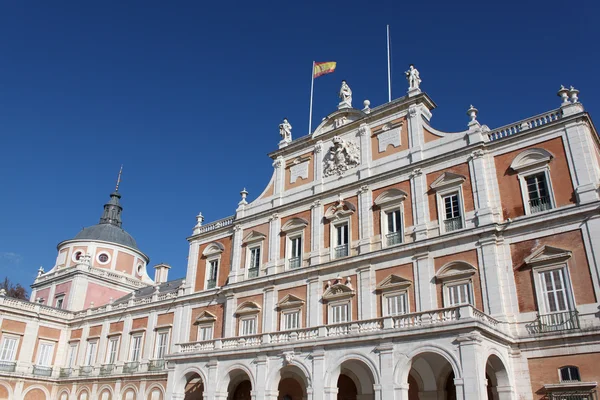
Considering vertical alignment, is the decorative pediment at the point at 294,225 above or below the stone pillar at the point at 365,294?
above

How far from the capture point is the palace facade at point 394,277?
18.5 metres

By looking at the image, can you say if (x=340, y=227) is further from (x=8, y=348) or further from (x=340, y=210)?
(x=8, y=348)

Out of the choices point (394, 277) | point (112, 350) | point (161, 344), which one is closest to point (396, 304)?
point (394, 277)

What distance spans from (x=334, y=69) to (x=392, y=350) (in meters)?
17.7

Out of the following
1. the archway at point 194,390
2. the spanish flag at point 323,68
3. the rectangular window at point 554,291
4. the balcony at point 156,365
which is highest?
the spanish flag at point 323,68

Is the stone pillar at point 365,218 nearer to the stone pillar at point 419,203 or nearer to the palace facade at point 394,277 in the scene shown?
the palace facade at point 394,277

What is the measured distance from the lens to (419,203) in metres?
23.7

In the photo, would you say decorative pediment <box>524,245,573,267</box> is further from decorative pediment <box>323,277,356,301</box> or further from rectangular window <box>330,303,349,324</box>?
rectangular window <box>330,303,349,324</box>

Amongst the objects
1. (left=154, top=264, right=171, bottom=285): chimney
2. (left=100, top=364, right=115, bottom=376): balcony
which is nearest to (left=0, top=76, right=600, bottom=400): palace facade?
(left=100, top=364, right=115, bottom=376): balcony

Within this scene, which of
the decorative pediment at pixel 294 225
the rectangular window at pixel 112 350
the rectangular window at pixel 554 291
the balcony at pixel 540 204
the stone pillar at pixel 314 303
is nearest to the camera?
the rectangular window at pixel 554 291

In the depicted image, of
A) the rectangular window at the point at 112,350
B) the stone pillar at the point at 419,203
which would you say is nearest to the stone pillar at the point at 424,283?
the stone pillar at the point at 419,203

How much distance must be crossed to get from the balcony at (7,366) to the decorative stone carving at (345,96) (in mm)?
28309

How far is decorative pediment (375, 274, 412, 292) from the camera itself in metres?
22.5

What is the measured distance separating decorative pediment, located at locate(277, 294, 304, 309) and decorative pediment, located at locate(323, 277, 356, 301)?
157cm
